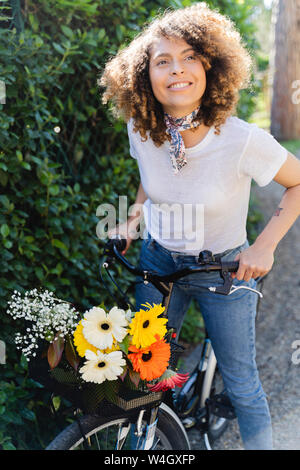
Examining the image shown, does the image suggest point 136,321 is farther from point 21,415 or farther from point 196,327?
point 196,327

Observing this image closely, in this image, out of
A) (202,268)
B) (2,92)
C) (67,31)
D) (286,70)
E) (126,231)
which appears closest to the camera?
(202,268)

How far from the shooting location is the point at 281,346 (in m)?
3.74

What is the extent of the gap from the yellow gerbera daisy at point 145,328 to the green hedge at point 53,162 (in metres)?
0.80

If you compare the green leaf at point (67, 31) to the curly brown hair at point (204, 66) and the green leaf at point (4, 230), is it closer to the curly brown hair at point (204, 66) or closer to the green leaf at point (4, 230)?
the curly brown hair at point (204, 66)

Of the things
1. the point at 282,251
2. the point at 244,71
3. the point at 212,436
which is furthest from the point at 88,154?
the point at 282,251

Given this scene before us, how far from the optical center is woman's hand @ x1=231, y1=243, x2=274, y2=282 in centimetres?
175

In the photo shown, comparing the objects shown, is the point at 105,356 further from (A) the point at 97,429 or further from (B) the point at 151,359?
(A) the point at 97,429

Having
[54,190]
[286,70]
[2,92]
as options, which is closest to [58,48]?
[2,92]

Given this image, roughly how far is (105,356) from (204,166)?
0.86 metres

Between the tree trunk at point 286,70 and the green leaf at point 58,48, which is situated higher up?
the tree trunk at point 286,70

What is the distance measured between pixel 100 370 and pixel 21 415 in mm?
945

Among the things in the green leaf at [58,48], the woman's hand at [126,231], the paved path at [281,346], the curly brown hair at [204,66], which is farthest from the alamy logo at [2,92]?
the paved path at [281,346]

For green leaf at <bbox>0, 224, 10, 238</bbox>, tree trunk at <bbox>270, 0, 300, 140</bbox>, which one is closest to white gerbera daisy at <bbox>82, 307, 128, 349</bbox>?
green leaf at <bbox>0, 224, 10, 238</bbox>

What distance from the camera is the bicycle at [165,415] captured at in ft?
5.70
